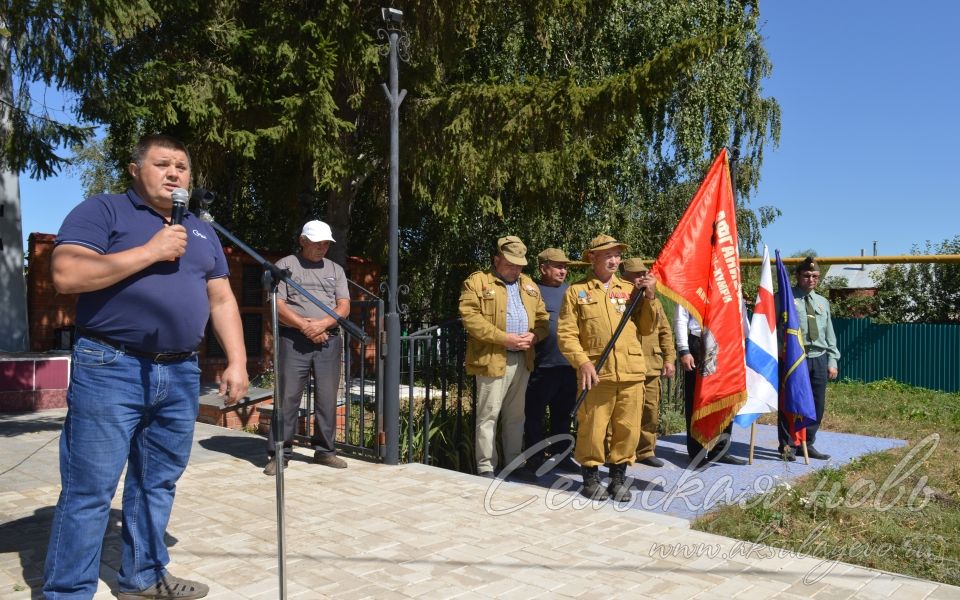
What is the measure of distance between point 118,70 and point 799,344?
21.9 ft

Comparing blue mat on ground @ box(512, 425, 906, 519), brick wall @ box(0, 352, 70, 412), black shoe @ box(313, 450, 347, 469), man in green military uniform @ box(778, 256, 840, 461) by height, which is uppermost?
man in green military uniform @ box(778, 256, 840, 461)

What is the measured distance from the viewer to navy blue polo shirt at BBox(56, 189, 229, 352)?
10.2ft

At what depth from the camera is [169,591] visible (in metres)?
3.45

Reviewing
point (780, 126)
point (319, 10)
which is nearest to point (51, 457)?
point (319, 10)

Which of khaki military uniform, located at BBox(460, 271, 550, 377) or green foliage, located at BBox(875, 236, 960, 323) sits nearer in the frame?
khaki military uniform, located at BBox(460, 271, 550, 377)

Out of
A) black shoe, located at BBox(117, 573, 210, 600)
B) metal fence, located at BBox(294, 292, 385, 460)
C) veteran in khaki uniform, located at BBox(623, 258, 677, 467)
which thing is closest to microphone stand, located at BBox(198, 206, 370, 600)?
black shoe, located at BBox(117, 573, 210, 600)

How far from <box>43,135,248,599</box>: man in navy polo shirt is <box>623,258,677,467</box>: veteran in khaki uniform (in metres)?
4.15

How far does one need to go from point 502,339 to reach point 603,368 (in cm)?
89

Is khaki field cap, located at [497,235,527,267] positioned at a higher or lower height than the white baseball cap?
lower

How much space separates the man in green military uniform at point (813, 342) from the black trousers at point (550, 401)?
201 cm

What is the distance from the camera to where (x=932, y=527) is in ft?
15.7

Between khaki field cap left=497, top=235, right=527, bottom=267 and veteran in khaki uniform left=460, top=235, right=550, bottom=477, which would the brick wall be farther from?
khaki field cap left=497, top=235, right=527, bottom=267

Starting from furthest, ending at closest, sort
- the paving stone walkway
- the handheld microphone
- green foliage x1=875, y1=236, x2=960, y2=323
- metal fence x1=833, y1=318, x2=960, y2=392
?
green foliage x1=875, y1=236, x2=960, y2=323 < metal fence x1=833, y1=318, x2=960, y2=392 < the paving stone walkway < the handheld microphone

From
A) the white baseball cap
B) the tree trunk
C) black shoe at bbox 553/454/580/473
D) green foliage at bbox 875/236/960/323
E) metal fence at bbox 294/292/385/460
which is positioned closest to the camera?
the white baseball cap
